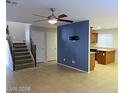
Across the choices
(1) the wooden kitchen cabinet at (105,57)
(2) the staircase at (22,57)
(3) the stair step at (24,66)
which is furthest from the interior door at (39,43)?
(1) the wooden kitchen cabinet at (105,57)

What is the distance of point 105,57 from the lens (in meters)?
7.17

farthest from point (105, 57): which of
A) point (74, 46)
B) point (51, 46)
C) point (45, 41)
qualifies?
point (45, 41)

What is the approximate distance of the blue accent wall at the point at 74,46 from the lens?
18.0 ft

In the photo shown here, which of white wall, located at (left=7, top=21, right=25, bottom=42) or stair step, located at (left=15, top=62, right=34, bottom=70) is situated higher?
white wall, located at (left=7, top=21, right=25, bottom=42)

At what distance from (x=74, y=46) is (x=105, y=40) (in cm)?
340

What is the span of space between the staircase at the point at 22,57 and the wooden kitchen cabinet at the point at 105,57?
409 centimetres

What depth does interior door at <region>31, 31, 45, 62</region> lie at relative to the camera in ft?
25.3

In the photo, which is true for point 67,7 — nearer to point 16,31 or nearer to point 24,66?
point 24,66

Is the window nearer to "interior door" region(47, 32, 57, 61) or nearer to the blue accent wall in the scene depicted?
the blue accent wall

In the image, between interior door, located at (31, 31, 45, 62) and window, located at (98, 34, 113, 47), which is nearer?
interior door, located at (31, 31, 45, 62)

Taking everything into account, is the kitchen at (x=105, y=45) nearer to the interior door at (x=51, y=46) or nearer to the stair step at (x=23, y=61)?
the interior door at (x=51, y=46)

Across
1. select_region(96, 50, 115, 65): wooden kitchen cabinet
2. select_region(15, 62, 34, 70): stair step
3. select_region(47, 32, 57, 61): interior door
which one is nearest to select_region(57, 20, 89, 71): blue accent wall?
select_region(47, 32, 57, 61): interior door
